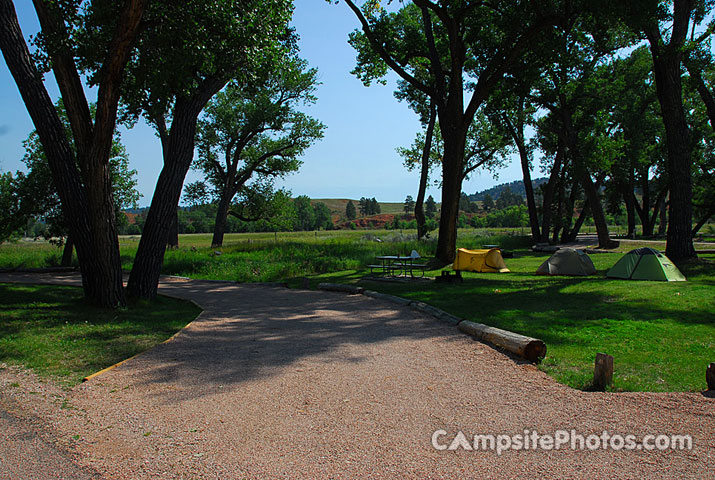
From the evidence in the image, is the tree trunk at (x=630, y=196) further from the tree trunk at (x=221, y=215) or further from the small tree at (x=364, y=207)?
Answer: the small tree at (x=364, y=207)

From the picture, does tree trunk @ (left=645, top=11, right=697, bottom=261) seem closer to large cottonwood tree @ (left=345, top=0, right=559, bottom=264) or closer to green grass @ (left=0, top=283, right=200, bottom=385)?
large cottonwood tree @ (left=345, top=0, right=559, bottom=264)

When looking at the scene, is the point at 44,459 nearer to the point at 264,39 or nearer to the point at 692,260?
the point at 264,39

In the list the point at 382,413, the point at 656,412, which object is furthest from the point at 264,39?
the point at 656,412

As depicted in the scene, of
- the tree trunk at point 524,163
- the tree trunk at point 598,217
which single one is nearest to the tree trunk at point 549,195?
the tree trunk at point 524,163

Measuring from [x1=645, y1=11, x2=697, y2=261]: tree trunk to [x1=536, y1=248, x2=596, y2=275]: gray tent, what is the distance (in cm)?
259

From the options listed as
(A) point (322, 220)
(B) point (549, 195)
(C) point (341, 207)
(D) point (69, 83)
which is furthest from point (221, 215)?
(C) point (341, 207)

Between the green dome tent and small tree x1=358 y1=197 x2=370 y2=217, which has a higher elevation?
small tree x1=358 y1=197 x2=370 y2=217

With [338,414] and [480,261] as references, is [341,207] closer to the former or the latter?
[480,261]

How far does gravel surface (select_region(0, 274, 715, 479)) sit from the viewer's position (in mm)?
3328

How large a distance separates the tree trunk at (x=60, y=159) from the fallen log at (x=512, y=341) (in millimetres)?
7159

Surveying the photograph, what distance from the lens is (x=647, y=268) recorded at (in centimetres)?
1295

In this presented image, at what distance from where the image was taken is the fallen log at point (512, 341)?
5.91 meters

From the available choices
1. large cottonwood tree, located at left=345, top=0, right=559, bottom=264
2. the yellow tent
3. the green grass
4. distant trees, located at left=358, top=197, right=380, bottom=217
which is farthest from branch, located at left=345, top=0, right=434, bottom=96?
distant trees, located at left=358, top=197, right=380, bottom=217

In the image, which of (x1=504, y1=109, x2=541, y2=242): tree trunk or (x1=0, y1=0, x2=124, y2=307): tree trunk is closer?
(x1=0, y1=0, x2=124, y2=307): tree trunk
